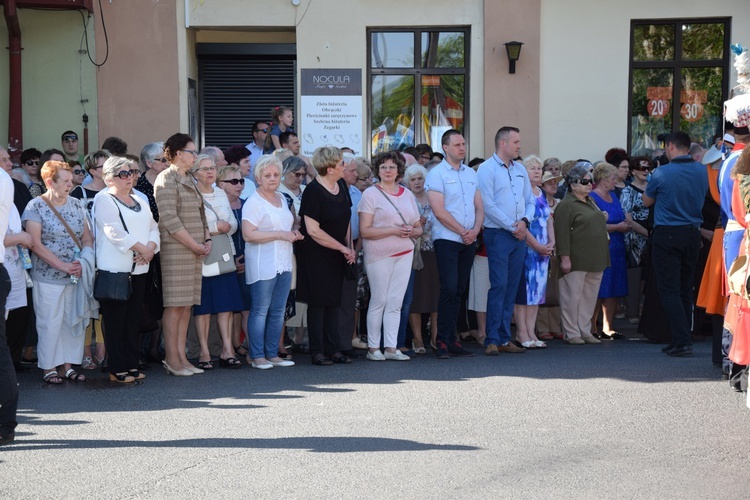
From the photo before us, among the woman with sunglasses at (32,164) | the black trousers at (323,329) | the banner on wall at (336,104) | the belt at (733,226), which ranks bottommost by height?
the black trousers at (323,329)

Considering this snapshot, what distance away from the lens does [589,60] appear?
1583 cm

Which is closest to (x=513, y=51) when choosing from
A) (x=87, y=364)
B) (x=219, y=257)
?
(x=219, y=257)

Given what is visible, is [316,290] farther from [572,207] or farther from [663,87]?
[663,87]

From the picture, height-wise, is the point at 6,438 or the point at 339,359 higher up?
the point at 6,438

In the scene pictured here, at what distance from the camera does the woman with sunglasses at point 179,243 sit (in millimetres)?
→ 9242

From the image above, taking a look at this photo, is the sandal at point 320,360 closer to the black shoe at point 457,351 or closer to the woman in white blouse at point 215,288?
the woman in white blouse at point 215,288

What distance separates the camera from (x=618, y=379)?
29.4 feet

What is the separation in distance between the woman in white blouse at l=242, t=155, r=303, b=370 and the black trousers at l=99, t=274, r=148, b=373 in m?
1.09

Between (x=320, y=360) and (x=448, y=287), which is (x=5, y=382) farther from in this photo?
(x=448, y=287)

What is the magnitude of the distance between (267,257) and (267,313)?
21.9 inches

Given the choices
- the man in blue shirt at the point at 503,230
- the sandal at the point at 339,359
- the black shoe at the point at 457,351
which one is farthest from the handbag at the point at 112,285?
the man in blue shirt at the point at 503,230

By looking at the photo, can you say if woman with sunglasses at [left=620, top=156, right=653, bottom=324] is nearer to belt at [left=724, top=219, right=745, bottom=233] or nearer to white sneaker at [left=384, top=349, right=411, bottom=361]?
white sneaker at [left=384, top=349, right=411, bottom=361]

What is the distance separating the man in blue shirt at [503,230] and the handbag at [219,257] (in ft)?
8.65

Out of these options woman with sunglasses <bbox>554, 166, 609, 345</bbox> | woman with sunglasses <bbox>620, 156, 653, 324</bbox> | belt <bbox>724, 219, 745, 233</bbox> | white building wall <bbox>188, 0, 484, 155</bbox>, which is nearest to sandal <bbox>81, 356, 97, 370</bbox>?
woman with sunglasses <bbox>554, 166, 609, 345</bbox>
